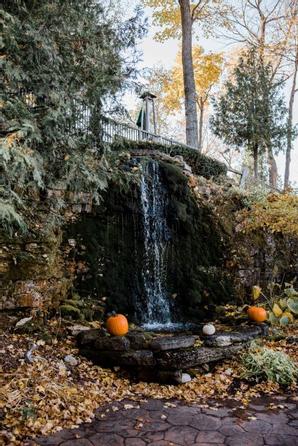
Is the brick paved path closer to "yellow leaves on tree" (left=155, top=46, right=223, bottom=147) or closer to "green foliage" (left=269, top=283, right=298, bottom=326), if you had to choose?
"green foliage" (left=269, top=283, right=298, bottom=326)

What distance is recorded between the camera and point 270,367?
393cm

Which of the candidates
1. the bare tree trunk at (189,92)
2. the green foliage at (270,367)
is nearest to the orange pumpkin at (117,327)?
the green foliage at (270,367)

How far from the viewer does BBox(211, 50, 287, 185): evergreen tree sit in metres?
11.1

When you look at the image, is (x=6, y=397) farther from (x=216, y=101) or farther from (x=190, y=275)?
(x=216, y=101)

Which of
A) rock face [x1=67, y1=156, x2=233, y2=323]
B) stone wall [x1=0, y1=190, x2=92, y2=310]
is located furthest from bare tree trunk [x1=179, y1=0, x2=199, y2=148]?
stone wall [x1=0, y1=190, x2=92, y2=310]

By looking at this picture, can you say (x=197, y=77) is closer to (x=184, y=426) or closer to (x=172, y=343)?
(x=172, y=343)

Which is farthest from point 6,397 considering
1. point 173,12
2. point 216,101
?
point 173,12

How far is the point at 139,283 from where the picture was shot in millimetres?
5809

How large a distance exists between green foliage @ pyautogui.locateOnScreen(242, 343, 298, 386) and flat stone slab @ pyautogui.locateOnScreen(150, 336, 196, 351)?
0.67 metres

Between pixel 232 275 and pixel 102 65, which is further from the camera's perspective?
pixel 232 275

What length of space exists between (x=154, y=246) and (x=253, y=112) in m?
6.97

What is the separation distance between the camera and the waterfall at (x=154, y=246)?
5.75 m

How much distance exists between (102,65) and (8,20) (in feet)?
3.32

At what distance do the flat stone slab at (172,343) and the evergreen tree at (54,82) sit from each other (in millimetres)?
1844
